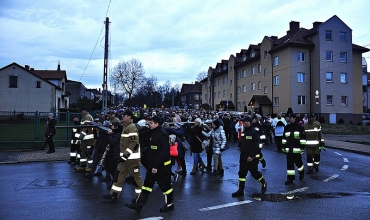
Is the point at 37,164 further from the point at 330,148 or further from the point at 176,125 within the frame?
the point at 330,148

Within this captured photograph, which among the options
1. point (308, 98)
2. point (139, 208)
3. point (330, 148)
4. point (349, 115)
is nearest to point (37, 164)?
point (139, 208)

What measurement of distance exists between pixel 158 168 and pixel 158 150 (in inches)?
13.2

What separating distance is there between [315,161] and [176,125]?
468 centimetres

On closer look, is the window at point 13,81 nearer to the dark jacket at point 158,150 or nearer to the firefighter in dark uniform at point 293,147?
the firefighter in dark uniform at point 293,147

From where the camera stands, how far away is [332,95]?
38562 millimetres

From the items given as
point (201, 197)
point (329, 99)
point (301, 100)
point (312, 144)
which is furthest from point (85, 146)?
point (329, 99)

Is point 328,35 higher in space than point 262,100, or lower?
higher

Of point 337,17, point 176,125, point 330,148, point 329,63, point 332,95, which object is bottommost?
point 330,148

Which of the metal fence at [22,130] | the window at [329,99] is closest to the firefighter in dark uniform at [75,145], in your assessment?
the metal fence at [22,130]

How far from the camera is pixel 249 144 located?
7203 mm

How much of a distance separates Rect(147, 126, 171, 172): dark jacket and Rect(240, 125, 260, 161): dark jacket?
210 cm

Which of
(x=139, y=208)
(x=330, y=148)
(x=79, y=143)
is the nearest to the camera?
(x=139, y=208)

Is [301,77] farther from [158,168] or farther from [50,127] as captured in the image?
[158,168]

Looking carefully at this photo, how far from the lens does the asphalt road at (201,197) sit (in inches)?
221
